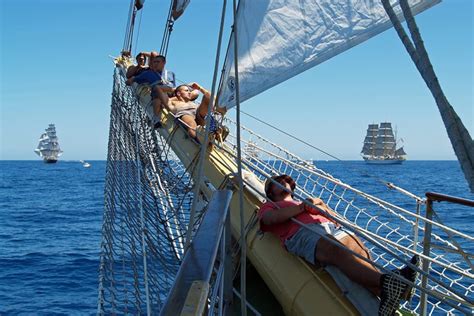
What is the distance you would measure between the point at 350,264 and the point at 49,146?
3153 inches

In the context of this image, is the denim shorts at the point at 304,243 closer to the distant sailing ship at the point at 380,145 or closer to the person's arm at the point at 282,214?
the person's arm at the point at 282,214

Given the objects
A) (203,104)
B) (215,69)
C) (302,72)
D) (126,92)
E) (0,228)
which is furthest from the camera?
(0,228)

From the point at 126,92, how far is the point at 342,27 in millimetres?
5171

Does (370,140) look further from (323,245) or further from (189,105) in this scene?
(323,245)

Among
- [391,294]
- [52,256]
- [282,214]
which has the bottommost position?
[52,256]

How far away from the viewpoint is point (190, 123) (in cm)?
404

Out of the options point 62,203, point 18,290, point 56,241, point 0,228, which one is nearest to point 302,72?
point 18,290

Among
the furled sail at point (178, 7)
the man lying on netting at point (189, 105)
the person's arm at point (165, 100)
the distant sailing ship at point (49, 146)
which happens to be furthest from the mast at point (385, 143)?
the person's arm at point (165, 100)

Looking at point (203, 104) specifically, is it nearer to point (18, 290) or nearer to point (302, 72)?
point (302, 72)

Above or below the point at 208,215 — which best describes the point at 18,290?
below

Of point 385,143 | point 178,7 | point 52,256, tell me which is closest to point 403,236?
point 178,7

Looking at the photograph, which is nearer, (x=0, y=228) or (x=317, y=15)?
(x=317, y=15)

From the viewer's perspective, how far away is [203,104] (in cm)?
370

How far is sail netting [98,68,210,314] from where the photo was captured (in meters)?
3.61
